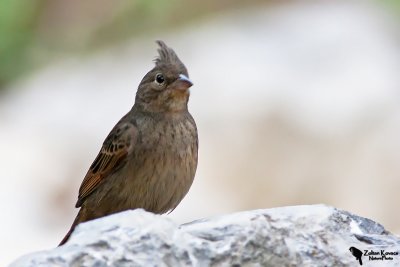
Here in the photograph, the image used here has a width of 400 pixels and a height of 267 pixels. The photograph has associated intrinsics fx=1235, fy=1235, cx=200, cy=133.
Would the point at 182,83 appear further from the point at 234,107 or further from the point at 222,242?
the point at 234,107

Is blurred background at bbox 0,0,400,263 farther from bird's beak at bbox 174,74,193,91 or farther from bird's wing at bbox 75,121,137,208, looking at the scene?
bird's beak at bbox 174,74,193,91

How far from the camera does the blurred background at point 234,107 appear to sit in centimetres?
953

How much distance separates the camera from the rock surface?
423 centimetres

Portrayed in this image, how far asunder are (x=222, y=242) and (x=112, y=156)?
2031 mm

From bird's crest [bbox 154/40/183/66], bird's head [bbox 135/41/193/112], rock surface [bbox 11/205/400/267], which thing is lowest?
rock surface [bbox 11/205/400/267]

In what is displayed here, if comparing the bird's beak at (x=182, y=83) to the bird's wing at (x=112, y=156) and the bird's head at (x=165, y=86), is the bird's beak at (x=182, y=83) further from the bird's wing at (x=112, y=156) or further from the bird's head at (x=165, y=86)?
the bird's wing at (x=112, y=156)

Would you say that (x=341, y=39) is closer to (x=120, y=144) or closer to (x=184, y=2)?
(x=184, y=2)

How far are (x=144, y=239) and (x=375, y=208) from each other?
545 centimetres

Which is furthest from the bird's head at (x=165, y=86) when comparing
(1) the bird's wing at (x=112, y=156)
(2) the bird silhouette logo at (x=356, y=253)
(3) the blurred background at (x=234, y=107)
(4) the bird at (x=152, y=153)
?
(3) the blurred background at (x=234, y=107)

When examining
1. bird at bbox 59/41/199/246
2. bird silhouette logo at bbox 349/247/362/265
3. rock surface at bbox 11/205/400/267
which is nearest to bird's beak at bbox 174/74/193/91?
bird at bbox 59/41/199/246

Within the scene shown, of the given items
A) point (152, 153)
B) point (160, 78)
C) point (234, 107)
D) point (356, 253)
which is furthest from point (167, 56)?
point (234, 107)

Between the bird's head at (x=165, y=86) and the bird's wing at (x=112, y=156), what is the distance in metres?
0.17

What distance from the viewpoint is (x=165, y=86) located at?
20.6ft

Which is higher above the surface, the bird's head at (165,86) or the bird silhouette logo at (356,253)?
the bird's head at (165,86)
